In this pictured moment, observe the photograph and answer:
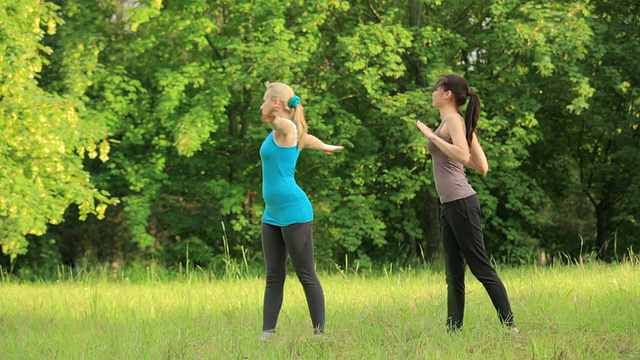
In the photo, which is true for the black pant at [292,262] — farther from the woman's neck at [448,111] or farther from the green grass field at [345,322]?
the woman's neck at [448,111]

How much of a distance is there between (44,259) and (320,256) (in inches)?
252

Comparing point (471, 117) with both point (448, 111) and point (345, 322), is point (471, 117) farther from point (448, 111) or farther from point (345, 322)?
point (345, 322)

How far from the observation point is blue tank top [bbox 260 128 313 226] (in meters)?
5.33

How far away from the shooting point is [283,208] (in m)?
5.35

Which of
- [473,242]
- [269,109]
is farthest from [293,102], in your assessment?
[473,242]

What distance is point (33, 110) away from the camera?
11.0 metres

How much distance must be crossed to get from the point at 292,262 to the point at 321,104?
9.66 meters

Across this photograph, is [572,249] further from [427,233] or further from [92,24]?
[92,24]

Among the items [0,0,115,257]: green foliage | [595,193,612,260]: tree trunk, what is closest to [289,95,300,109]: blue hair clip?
[0,0,115,257]: green foliage

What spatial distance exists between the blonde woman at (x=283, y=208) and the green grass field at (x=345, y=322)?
0.28 m

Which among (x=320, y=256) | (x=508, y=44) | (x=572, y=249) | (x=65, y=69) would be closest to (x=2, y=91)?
(x=65, y=69)

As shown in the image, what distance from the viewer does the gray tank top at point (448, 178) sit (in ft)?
17.5

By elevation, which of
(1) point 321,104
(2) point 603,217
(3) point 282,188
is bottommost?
(2) point 603,217

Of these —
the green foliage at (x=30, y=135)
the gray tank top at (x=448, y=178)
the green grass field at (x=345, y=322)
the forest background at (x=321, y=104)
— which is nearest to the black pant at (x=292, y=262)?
the green grass field at (x=345, y=322)
